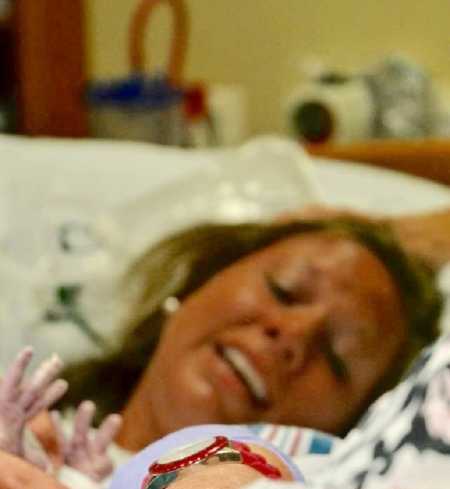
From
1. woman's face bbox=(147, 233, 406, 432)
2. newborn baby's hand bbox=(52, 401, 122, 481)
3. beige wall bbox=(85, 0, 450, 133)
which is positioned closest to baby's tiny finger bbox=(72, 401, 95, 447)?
newborn baby's hand bbox=(52, 401, 122, 481)

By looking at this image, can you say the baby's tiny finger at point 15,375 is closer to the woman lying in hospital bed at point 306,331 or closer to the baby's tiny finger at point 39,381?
the baby's tiny finger at point 39,381

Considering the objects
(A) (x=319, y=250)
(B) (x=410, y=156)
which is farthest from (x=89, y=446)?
(B) (x=410, y=156)

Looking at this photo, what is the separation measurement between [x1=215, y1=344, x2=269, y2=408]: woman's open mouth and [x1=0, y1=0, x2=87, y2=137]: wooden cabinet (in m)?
1.15

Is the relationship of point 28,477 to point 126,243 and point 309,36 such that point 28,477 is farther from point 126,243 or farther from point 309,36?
point 309,36

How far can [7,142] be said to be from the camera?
4.99ft

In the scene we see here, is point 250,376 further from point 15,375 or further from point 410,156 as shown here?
point 410,156

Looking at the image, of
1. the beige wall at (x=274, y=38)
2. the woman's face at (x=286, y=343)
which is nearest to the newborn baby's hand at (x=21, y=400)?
the woman's face at (x=286, y=343)

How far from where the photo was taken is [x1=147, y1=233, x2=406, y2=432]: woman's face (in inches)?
42.3

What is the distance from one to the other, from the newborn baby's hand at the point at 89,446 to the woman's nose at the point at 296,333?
22 cm

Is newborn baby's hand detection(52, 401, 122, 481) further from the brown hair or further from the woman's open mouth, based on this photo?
the brown hair

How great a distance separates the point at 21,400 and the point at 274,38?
1564 millimetres

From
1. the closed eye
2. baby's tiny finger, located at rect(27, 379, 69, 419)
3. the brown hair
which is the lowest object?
the brown hair

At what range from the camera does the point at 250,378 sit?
108cm

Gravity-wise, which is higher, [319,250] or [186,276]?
[319,250]
